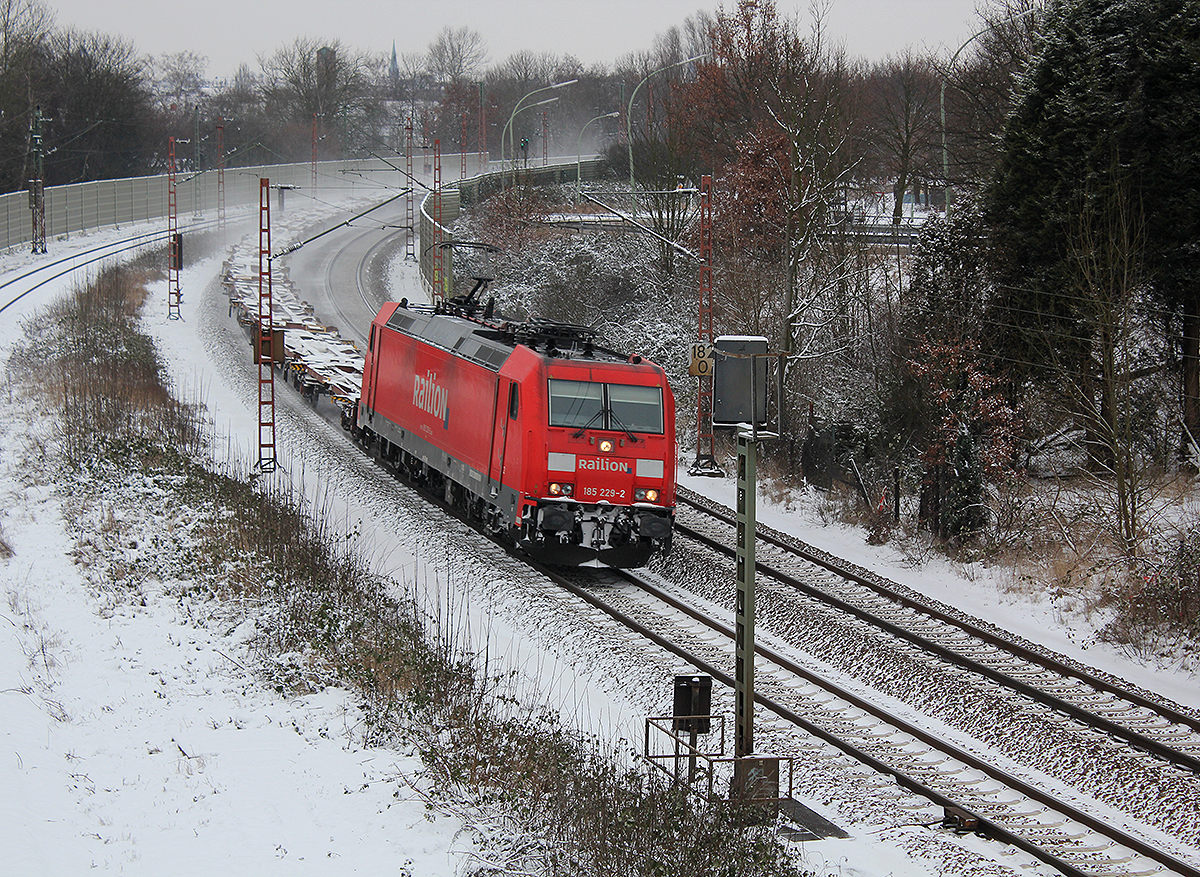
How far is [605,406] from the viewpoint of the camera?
1656cm

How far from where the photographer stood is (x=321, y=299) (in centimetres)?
5122

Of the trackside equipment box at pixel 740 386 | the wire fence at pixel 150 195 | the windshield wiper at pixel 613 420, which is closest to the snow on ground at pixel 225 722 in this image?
the windshield wiper at pixel 613 420

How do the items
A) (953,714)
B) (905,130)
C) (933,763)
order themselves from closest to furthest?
(933,763) < (953,714) < (905,130)

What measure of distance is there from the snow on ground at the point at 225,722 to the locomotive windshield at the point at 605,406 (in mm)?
2602

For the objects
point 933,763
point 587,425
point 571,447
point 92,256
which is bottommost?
point 933,763

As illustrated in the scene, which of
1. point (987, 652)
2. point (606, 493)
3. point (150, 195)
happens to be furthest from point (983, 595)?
point (150, 195)

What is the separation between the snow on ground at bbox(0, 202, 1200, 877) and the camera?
8930 millimetres

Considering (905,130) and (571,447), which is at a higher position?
(905,130)

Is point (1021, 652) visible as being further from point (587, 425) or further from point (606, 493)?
point (587, 425)

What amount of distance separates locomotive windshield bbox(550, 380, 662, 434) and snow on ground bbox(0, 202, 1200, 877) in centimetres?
260

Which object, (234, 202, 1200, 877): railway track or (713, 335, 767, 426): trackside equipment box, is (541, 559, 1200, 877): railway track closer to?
(234, 202, 1200, 877): railway track

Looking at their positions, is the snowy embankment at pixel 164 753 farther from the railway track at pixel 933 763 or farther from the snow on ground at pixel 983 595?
the snow on ground at pixel 983 595

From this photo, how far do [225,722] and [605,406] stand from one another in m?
7.18

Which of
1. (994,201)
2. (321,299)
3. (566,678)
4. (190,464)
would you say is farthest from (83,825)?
(321,299)
